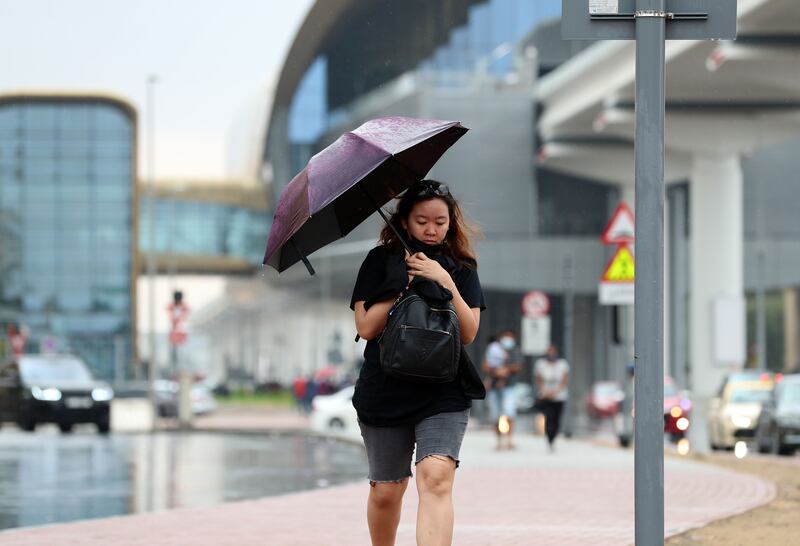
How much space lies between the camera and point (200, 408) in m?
54.1

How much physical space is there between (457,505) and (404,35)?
69.7 meters

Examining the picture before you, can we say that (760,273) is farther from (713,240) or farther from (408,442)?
(408,442)

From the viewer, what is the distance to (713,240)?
49.1 m

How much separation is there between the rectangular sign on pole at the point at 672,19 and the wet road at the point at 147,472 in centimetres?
653

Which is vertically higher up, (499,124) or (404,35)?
(404,35)

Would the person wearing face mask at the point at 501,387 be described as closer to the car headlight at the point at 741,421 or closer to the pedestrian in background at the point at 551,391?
the pedestrian in background at the point at 551,391

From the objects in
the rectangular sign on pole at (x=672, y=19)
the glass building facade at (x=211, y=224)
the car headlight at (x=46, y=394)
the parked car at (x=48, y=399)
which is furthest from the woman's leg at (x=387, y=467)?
the glass building facade at (x=211, y=224)

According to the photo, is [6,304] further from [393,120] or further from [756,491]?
[393,120]

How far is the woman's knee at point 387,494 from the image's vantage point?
6.30m

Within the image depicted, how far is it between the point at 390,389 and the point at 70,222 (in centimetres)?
8381

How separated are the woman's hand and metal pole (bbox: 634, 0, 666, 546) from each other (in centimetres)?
66

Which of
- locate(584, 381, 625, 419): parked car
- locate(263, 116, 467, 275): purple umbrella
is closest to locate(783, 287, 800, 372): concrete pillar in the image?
locate(584, 381, 625, 419): parked car

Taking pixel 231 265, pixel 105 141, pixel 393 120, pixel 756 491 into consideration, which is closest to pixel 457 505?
pixel 756 491

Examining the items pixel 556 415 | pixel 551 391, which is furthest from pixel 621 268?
pixel 556 415
